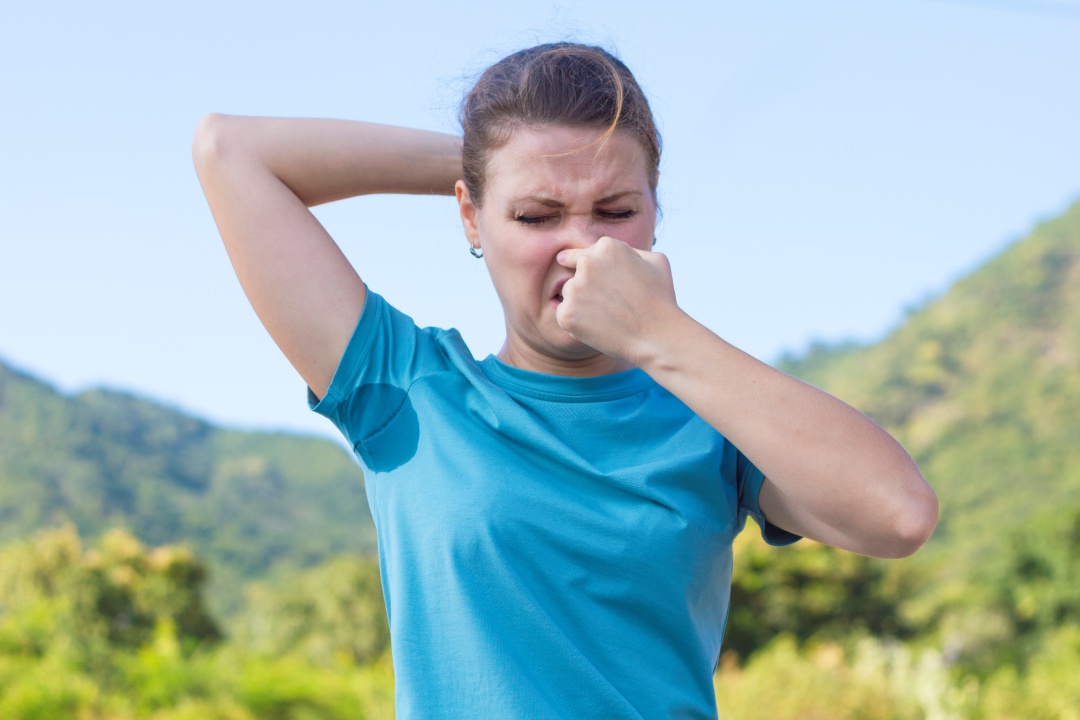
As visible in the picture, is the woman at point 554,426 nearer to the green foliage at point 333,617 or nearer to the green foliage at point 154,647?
the green foliage at point 154,647

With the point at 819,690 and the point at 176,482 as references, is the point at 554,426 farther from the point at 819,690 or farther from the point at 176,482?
the point at 176,482

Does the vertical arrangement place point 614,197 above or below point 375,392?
above

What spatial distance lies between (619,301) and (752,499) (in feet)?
1.06

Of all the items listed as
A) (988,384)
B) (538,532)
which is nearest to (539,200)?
(538,532)

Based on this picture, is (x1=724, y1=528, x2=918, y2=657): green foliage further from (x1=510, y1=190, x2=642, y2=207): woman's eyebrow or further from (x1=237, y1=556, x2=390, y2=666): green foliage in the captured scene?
(x1=510, y1=190, x2=642, y2=207): woman's eyebrow

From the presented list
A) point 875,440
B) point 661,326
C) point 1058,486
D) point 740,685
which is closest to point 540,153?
point 661,326

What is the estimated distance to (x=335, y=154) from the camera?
1.43 metres

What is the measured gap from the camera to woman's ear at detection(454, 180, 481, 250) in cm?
142

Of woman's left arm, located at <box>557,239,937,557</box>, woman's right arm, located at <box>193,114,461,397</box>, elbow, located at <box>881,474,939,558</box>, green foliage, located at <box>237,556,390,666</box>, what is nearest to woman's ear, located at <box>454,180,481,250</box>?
woman's right arm, located at <box>193,114,461,397</box>

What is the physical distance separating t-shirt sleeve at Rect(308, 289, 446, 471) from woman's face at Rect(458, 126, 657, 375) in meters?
0.15

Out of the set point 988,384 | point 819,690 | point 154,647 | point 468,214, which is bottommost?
point 988,384

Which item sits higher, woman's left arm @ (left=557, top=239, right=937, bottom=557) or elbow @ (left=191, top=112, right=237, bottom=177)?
elbow @ (left=191, top=112, right=237, bottom=177)

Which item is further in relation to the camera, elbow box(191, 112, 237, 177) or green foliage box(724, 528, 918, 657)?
green foliage box(724, 528, 918, 657)

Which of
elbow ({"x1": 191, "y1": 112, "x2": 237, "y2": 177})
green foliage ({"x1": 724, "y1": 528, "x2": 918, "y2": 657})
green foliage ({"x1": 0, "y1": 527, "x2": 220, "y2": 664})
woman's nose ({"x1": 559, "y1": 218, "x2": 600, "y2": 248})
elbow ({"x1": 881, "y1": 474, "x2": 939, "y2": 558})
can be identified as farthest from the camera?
green foliage ({"x1": 724, "y1": 528, "x2": 918, "y2": 657})
